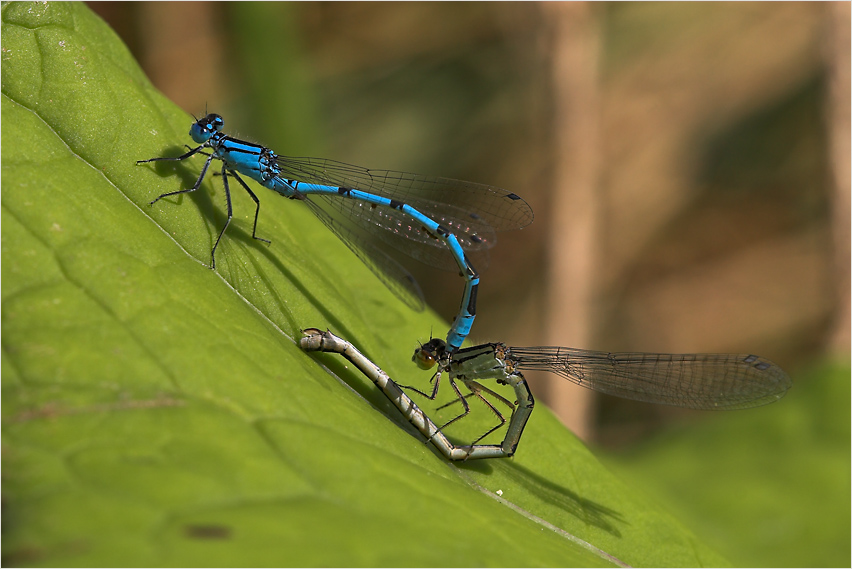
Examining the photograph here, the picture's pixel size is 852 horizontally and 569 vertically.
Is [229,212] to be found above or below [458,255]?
below

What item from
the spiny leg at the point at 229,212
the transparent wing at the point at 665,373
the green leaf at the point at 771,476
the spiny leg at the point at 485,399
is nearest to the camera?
the spiny leg at the point at 229,212

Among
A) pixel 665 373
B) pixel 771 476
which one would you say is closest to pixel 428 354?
pixel 665 373

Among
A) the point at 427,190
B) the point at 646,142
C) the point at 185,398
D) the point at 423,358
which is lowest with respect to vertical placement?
the point at 185,398

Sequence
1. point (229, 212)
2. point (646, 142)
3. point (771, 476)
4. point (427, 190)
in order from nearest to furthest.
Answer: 1. point (229, 212)
2. point (427, 190)
3. point (771, 476)
4. point (646, 142)

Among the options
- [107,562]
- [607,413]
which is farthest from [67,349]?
[607,413]

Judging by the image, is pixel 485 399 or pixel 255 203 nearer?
→ pixel 255 203

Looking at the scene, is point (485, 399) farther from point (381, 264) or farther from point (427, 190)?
point (427, 190)

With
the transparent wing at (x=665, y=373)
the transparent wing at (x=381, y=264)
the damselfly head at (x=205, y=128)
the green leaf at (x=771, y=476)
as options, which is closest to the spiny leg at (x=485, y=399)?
the transparent wing at (x=665, y=373)

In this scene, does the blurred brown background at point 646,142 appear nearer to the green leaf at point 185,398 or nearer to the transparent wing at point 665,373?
the transparent wing at point 665,373
